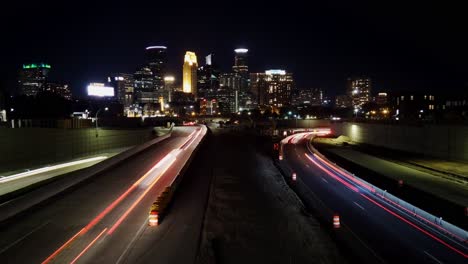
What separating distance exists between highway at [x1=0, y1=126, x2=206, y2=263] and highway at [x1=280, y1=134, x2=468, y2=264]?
31.4 ft

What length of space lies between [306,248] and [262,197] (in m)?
11.4

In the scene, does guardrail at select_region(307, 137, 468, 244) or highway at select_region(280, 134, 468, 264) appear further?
guardrail at select_region(307, 137, 468, 244)

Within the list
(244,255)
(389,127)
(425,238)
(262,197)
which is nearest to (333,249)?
(244,255)

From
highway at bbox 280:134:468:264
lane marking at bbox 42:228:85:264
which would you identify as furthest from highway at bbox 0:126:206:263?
highway at bbox 280:134:468:264

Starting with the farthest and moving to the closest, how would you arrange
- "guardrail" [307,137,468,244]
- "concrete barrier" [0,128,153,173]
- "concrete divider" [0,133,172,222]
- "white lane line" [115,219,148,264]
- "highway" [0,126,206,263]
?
"concrete barrier" [0,128,153,173], "concrete divider" [0,133,172,222], "guardrail" [307,137,468,244], "highway" [0,126,206,263], "white lane line" [115,219,148,264]

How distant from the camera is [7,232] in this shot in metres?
20.7

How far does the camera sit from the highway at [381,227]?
62.5ft

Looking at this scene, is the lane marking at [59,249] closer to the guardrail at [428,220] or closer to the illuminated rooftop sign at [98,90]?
the guardrail at [428,220]

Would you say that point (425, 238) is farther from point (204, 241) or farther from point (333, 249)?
point (204, 241)

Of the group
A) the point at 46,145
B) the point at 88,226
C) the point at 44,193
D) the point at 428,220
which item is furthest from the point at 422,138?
the point at 46,145

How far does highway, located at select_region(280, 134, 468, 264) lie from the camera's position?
19047 millimetres

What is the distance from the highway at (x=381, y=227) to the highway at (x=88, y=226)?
377 inches

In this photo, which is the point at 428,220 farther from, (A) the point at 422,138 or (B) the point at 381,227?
(A) the point at 422,138

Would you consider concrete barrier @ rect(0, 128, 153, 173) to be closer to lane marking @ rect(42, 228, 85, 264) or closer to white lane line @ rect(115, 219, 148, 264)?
lane marking @ rect(42, 228, 85, 264)
